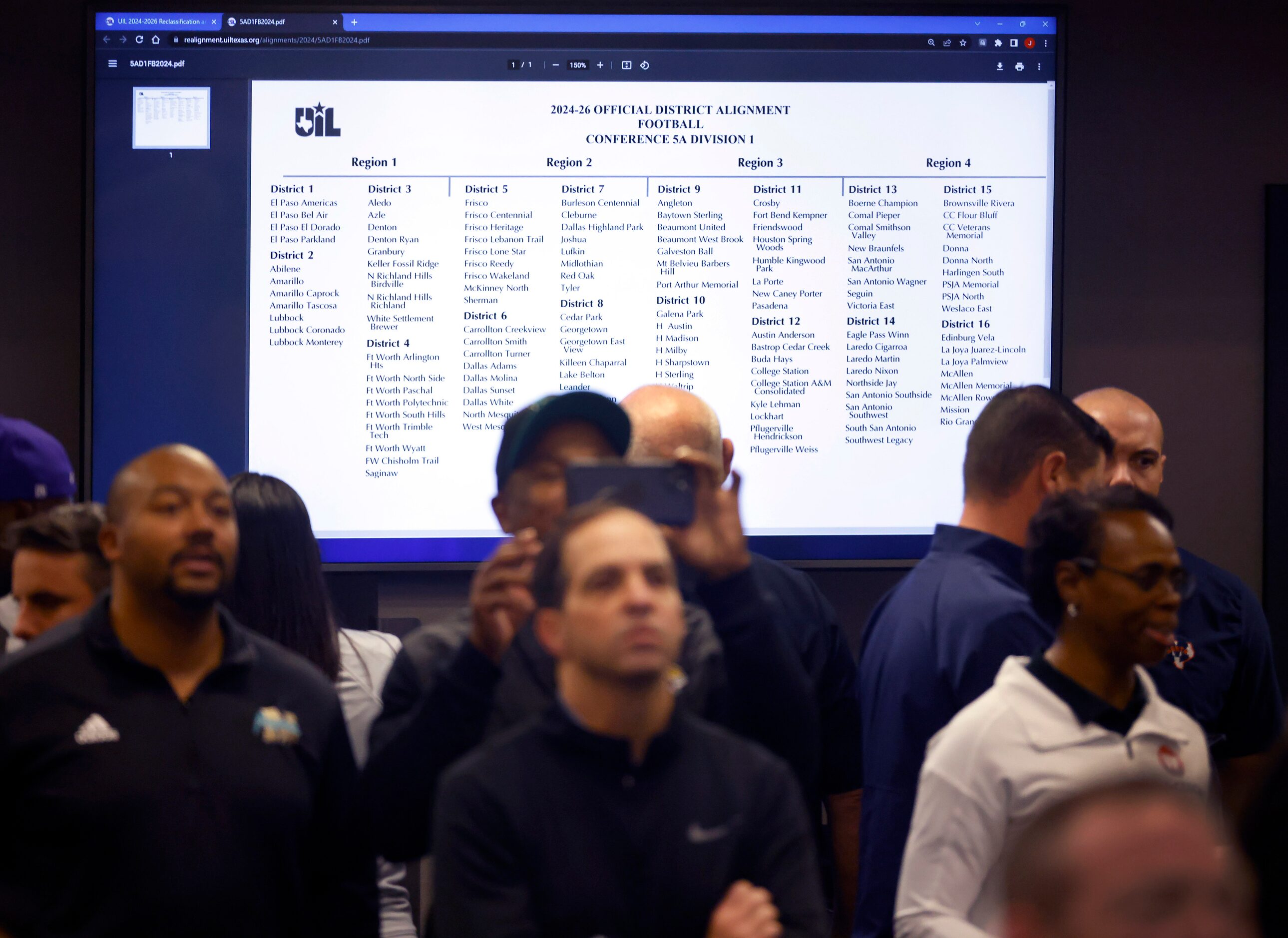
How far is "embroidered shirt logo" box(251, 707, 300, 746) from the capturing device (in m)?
1.46

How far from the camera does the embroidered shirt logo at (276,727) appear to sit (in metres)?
1.46

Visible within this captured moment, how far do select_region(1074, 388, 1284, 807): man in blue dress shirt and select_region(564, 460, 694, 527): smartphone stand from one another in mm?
1337

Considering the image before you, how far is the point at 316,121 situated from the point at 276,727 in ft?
6.41

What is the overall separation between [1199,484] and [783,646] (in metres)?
2.25

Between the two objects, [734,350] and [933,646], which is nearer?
[933,646]

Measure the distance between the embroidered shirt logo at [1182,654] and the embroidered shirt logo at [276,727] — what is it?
1.65 m

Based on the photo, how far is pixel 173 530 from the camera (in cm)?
137

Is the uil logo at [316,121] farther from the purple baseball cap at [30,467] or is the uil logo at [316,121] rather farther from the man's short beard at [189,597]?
the man's short beard at [189,597]

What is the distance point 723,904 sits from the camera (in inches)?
42.7

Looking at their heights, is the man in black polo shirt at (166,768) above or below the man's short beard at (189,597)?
below

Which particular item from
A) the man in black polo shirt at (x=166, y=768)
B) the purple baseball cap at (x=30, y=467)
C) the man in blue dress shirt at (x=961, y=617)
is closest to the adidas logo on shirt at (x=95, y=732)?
the man in black polo shirt at (x=166, y=768)

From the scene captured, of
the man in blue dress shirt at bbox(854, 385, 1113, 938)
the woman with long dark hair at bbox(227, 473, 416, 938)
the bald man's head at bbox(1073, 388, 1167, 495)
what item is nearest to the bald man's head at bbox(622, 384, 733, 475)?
the man in blue dress shirt at bbox(854, 385, 1113, 938)

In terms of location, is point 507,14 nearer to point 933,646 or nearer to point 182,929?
point 933,646

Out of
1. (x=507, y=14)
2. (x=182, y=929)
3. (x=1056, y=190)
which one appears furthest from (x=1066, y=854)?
(x=507, y=14)
